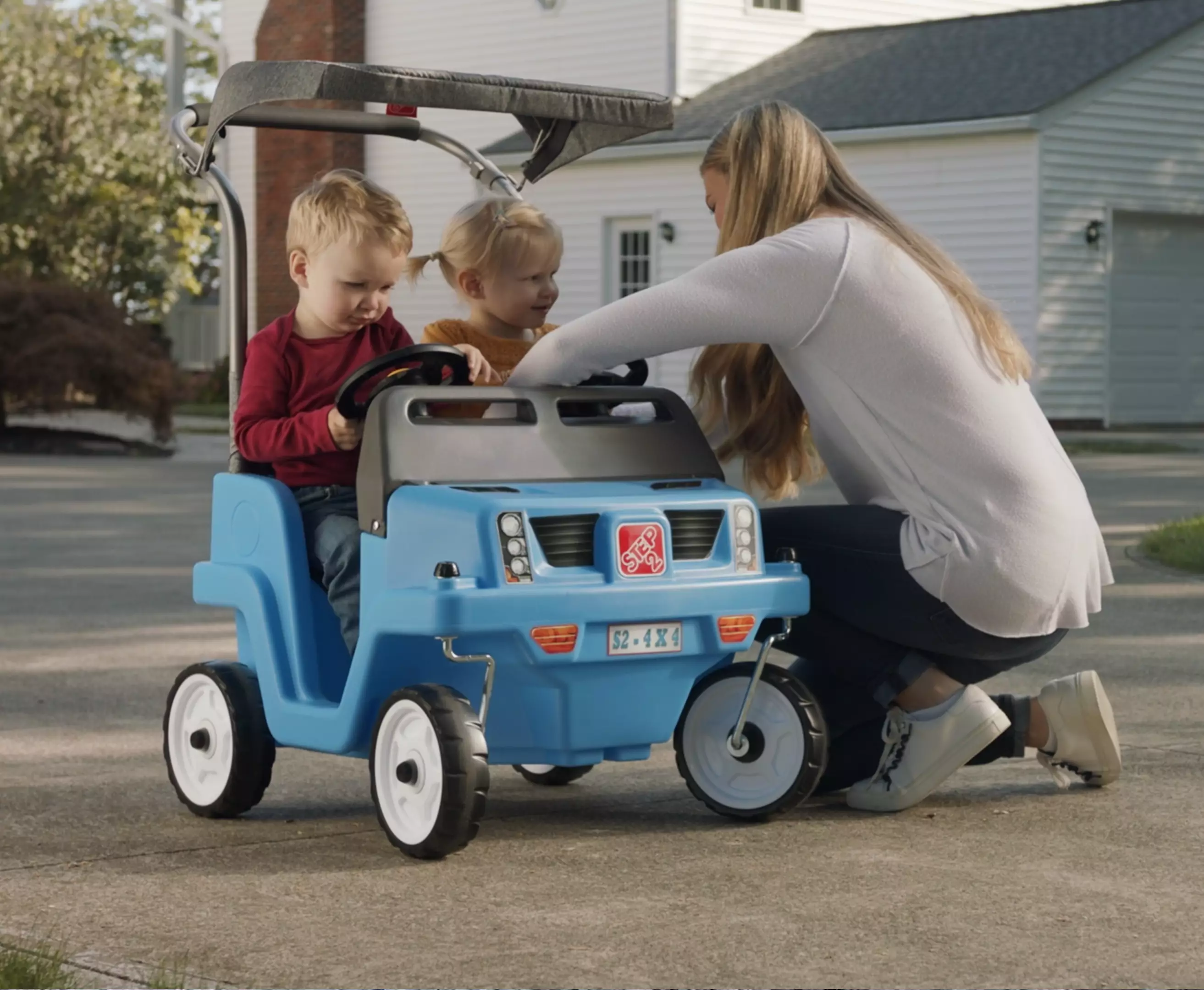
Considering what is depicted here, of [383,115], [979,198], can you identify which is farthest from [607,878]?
[979,198]

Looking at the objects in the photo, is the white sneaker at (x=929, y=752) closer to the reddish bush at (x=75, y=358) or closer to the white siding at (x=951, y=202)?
the reddish bush at (x=75, y=358)

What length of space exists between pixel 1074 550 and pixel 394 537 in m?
1.57

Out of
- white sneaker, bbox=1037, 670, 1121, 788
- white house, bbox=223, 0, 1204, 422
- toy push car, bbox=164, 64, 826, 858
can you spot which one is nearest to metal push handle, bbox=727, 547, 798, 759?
toy push car, bbox=164, 64, 826, 858

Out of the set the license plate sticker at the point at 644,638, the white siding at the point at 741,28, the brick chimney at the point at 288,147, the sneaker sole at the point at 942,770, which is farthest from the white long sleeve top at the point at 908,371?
the brick chimney at the point at 288,147

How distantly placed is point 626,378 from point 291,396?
2.68 feet

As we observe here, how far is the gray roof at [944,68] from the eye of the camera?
24.2 meters

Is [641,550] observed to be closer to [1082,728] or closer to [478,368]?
[478,368]

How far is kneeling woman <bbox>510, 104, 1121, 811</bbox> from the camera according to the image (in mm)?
4840

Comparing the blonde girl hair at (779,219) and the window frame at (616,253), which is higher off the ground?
the window frame at (616,253)

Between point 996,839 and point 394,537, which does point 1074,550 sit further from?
point 394,537

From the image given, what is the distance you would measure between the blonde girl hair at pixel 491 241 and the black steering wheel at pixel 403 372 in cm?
42

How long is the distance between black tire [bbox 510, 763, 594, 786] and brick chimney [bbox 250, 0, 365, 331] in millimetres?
25416

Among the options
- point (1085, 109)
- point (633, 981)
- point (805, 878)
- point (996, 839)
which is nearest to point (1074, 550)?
point (996, 839)

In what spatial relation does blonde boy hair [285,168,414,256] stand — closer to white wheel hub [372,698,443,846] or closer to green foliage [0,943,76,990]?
white wheel hub [372,698,443,846]
